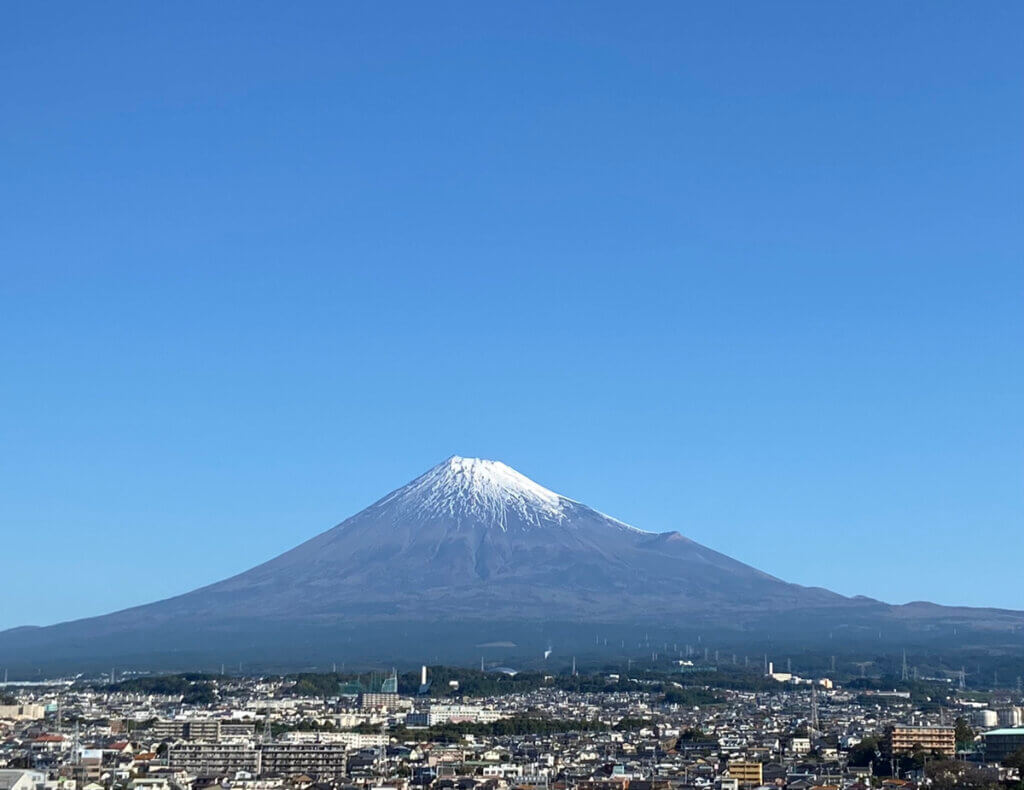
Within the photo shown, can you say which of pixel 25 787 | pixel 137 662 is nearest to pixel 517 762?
pixel 25 787

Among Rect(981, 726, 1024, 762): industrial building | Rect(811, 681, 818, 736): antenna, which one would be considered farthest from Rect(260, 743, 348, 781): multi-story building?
Rect(811, 681, 818, 736): antenna

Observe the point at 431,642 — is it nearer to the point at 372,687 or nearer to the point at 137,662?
the point at 137,662

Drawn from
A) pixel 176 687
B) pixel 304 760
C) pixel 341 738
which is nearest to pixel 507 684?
pixel 176 687

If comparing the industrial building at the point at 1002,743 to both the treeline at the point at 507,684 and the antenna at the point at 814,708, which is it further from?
the treeline at the point at 507,684

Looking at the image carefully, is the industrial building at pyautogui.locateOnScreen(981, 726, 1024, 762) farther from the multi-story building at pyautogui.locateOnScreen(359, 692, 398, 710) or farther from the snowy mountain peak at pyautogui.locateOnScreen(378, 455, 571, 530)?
the snowy mountain peak at pyautogui.locateOnScreen(378, 455, 571, 530)

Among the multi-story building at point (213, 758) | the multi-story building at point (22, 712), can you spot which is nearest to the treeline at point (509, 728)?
the multi-story building at point (213, 758)
